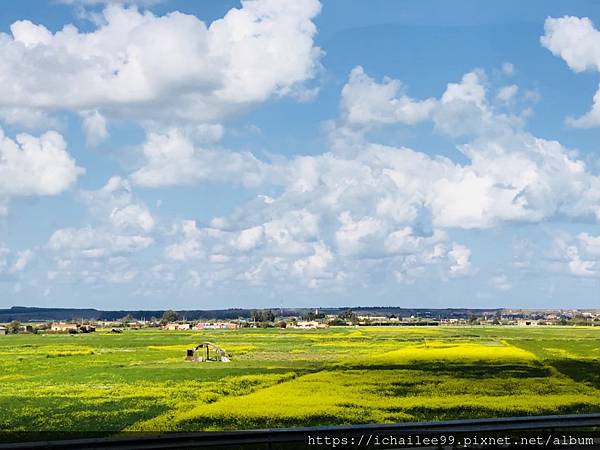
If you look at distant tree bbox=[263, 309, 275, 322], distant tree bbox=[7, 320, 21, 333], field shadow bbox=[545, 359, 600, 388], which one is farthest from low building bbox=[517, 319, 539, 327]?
distant tree bbox=[7, 320, 21, 333]

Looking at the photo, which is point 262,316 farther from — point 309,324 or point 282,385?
point 282,385

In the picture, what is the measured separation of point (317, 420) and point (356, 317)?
75.3 m

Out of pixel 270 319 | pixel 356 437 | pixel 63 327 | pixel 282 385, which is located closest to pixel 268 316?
pixel 270 319

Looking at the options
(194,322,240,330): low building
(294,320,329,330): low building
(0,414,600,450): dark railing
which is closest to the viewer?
(0,414,600,450): dark railing

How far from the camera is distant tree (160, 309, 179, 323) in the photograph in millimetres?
87438

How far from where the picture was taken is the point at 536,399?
27.6m

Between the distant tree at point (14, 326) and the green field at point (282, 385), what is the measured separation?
21.2m

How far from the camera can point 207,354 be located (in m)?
52.2

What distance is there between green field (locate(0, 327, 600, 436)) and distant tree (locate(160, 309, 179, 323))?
24.3 metres

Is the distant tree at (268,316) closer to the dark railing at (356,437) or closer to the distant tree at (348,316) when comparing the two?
the distant tree at (348,316)

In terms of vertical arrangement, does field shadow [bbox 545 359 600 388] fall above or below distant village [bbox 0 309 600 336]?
below

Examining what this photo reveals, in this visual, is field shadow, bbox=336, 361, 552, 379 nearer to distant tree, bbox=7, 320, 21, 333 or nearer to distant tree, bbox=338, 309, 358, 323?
distant tree, bbox=338, 309, 358, 323

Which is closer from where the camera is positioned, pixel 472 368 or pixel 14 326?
pixel 472 368

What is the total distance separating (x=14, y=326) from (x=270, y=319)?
28474 millimetres
